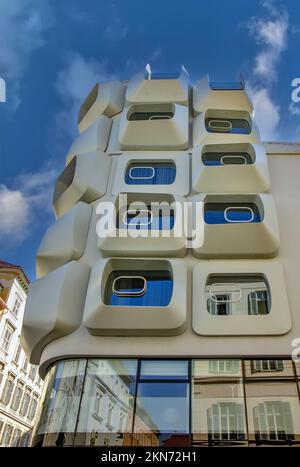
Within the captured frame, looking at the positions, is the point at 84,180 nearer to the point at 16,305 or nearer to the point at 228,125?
the point at 228,125

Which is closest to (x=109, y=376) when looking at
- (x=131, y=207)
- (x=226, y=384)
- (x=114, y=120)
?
(x=226, y=384)

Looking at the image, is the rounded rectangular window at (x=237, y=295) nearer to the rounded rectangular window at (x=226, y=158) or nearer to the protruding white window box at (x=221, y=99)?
the rounded rectangular window at (x=226, y=158)

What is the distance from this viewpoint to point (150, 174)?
57.1 feet

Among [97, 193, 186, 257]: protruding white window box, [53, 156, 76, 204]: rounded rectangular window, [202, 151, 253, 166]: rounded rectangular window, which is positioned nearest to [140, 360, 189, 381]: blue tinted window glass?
[97, 193, 186, 257]: protruding white window box

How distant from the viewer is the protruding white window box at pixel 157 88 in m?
20.4

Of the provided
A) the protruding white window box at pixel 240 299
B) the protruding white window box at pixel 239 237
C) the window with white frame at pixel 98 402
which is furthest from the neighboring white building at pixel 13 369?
the protruding white window box at pixel 240 299

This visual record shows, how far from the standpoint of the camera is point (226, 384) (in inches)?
456

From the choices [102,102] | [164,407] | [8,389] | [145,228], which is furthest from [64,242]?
[8,389]

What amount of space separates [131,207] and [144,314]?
528 cm

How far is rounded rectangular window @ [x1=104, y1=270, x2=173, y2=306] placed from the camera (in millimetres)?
13266

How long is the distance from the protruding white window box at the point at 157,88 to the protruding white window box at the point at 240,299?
414 inches

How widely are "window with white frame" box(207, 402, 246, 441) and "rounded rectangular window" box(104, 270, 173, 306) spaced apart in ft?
12.0

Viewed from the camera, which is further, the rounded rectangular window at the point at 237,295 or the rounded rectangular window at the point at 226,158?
the rounded rectangular window at the point at 226,158

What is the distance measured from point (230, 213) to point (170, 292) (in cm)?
436
